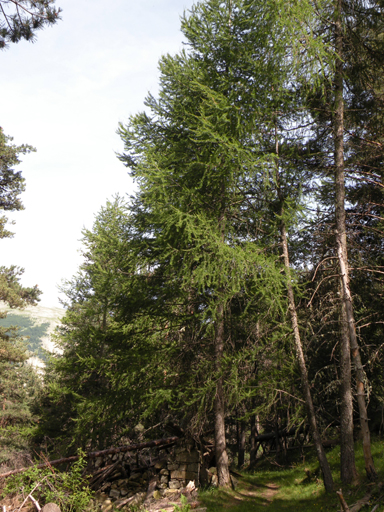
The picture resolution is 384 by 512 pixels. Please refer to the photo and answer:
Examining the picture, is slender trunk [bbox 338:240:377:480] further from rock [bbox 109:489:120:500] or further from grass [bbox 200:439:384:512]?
rock [bbox 109:489:120:500]

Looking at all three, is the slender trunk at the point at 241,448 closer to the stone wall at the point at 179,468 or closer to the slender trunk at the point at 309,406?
the stone wall at the point at 179,468

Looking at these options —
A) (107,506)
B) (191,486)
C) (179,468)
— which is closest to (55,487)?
(107,506)

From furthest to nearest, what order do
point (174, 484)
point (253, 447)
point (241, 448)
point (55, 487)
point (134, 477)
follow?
point (241, 448) → point (253, 447) → point (134, 477) → point (174, 484) → point (55, 487)

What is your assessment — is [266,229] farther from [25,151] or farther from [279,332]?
[25,151]

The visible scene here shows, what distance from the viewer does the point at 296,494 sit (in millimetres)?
10219

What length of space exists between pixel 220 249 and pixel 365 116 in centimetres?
655

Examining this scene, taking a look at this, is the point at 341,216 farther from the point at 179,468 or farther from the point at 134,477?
the point at 134,477

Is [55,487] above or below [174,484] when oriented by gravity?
above

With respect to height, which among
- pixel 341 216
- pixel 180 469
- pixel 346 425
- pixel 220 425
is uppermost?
pixel 341 216

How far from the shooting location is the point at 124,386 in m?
10.0

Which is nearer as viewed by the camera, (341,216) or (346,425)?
(346,425)

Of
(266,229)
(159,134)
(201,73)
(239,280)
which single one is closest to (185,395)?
(239,280)

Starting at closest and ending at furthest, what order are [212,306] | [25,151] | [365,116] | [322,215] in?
[212,306], [365,116], [322,215], [25,151]

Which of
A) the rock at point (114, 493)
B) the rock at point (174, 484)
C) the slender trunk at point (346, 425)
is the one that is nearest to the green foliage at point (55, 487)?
the rock at point (114, 493)
